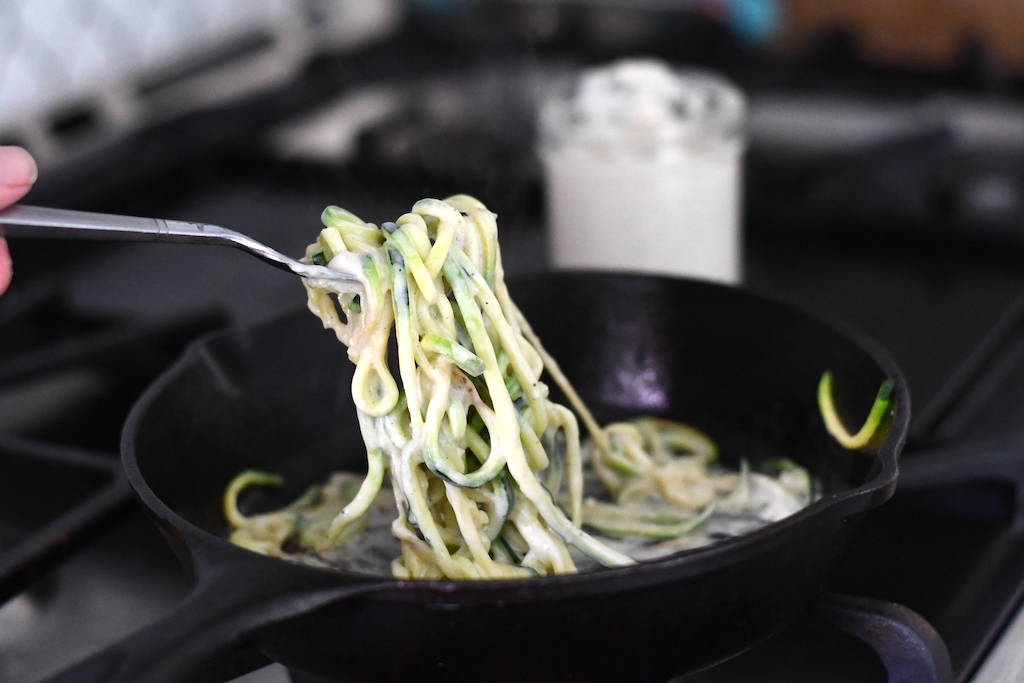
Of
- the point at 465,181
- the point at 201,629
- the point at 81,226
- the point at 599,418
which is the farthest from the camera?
the point at 465,181

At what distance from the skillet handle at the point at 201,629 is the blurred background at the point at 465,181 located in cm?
26

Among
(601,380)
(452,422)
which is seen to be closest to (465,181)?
(601,380)

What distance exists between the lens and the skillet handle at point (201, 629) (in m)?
0.52

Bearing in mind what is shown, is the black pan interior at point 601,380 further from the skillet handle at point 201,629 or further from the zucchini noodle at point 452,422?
the skillet handle at point 201,629

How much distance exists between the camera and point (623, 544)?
832 mm

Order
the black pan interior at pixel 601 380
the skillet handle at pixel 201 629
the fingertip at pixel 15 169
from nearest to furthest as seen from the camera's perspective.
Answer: the skillet handle at pixel 201 629 → the fingertip at pixel 15 169 → the black pan interior at pixel 601 380

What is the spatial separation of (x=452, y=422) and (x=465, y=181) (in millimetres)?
815

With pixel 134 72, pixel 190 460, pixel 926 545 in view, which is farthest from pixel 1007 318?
pixel 134 72

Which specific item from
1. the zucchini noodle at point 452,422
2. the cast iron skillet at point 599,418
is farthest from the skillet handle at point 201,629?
the zucchini noodle at point 452,422

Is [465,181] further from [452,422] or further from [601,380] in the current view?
[452,422]

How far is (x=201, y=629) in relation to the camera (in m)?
0.54

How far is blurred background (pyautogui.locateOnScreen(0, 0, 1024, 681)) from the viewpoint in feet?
2.97

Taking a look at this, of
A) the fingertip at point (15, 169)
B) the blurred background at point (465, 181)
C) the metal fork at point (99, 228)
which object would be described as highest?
the fingertip at point (15, 169)

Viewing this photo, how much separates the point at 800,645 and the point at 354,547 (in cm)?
36
